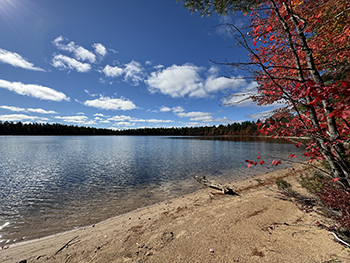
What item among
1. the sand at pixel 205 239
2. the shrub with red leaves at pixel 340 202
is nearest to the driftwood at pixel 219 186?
the sand at pixel 205 239

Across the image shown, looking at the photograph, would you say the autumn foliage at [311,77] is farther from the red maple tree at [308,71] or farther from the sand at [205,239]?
the sand at [205,239]

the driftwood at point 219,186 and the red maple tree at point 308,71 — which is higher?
the red maple tree at point 308,71

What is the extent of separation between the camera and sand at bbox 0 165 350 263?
380 centimetres

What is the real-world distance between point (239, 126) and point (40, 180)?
524 feet

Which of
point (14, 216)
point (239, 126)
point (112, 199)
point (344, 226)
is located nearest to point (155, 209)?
point (112, 199)

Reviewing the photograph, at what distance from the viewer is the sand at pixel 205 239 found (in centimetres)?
380

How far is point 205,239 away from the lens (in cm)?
462

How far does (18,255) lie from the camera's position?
514cm

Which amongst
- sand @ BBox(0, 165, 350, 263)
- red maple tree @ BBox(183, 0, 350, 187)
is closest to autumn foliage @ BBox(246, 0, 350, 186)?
red maple tree @ BBox(183, 0, 350, 187)

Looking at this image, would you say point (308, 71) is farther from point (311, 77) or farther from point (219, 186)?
point (219, 186)

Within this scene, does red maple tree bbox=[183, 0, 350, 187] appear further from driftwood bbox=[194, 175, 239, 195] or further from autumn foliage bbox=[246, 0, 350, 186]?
driftwood bbox=[194, 175, 239, 195]

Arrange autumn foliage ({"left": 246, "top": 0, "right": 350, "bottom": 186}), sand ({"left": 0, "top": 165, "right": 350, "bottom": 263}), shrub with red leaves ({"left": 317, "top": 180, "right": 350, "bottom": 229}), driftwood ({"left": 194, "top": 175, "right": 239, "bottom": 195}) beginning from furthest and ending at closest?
1. driftwood ({"left": 194, "top": 175, "right": 239, "bottom": 195})
2. sand ({"left": 0, "top": 165, "right": 350, "bottom": 263})
3. shrub with red leaves ({"left": 317, "top": 180, "right": 350, "bottom": 229})
4. autumn foliage ({"left": 246, "top": 0, "right": 350, "bottom": 186})

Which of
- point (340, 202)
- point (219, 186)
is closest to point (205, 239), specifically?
point (340, 202)

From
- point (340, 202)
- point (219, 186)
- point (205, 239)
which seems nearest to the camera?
point (340, 202)
